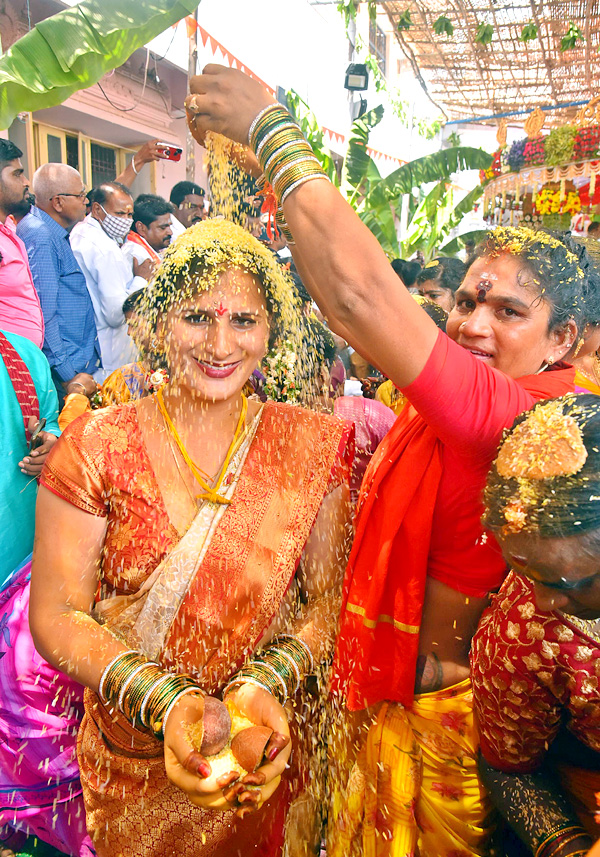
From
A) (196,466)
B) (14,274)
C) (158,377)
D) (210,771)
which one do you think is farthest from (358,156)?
(210,771)

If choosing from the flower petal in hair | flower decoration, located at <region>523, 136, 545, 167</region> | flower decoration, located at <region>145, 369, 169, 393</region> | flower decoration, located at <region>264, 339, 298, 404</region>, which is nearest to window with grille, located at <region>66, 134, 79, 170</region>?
flower decoration, located at <region>523, 136, 545, 167</region>

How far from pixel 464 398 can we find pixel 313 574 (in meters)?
1.03

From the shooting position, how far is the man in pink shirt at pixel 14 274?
400 centimetres

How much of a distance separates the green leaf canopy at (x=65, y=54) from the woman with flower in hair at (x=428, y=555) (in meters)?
1.30

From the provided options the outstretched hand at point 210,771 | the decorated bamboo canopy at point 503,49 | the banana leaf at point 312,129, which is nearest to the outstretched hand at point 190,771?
the outstretched hand at point 210,771

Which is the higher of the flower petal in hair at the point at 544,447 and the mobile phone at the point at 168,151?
the mobile phone at the point at 168,151

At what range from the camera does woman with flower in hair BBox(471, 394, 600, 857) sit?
3.59 ft

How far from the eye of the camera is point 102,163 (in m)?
8.52

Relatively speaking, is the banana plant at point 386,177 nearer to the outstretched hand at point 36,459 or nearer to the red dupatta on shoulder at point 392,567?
the outstretched hand at point 36,459

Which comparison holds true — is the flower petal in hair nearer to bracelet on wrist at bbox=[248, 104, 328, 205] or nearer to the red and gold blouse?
the red and gold blouse

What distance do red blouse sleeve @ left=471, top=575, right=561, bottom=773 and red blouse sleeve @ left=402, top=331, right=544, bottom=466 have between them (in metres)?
0.34

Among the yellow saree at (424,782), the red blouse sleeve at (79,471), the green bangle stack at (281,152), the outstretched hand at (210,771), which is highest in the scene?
the green bangle stack at (281,152)

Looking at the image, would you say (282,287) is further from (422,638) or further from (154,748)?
(154,748)

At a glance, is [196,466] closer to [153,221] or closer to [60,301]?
[60,301]
